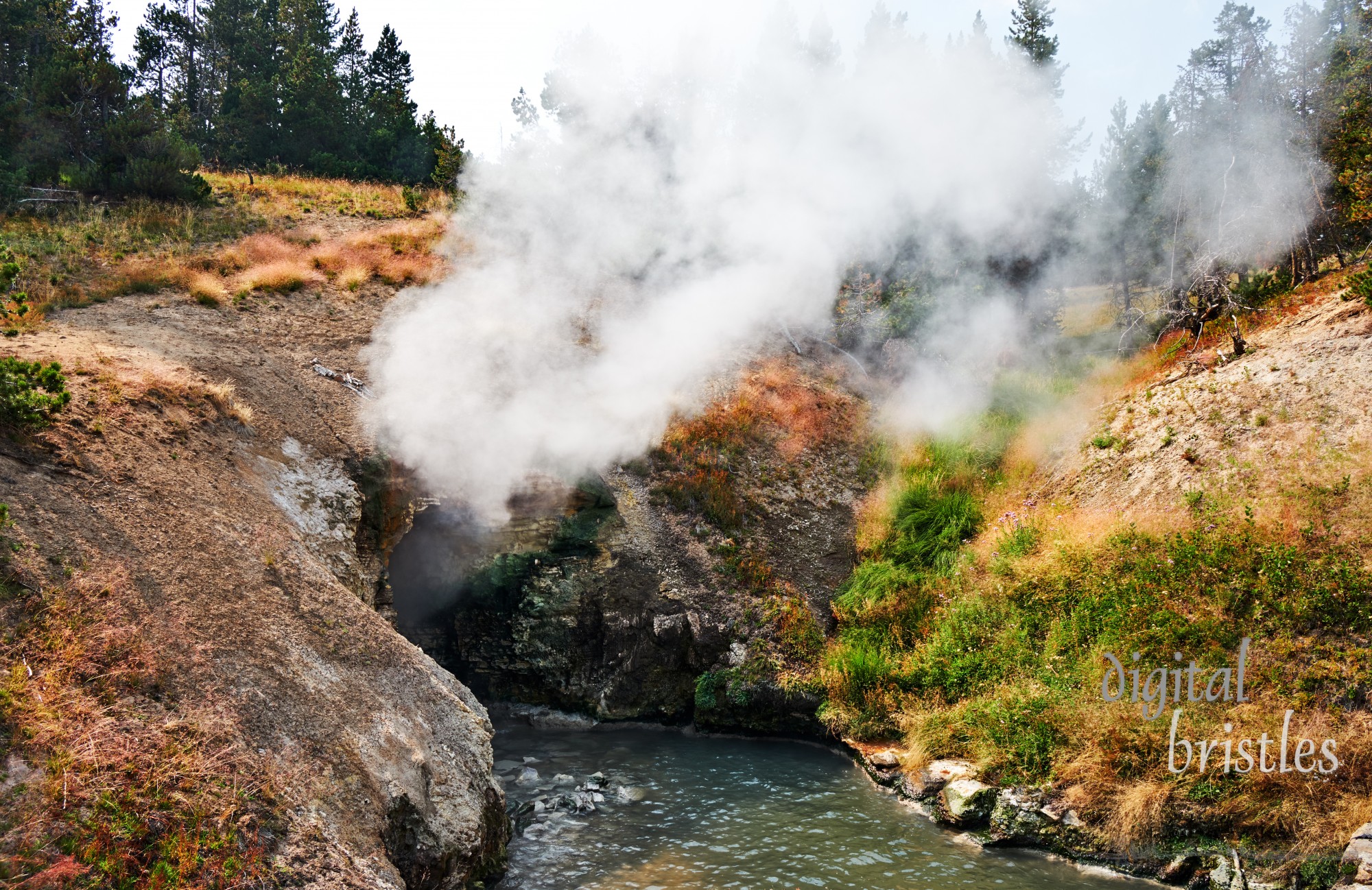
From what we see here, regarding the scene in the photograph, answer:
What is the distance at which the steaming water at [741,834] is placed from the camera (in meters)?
8.04

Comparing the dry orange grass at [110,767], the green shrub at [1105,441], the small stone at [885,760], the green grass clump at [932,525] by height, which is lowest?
the small stone at [885,760]

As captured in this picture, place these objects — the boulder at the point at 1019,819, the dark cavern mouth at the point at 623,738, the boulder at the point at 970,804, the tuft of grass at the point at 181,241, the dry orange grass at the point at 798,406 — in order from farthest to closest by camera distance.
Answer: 1. the dry orange grass at the point at 798,406
2. the tuft of grass at the point at 181,241
3. the boulder at the point at 970,804
4. the boulder at the point at 1019,819
5. the dark cavern mouth at the point at 623,738

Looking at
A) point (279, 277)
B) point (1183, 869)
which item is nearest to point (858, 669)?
point (1183, 869)

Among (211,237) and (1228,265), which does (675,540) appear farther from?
(211,237)

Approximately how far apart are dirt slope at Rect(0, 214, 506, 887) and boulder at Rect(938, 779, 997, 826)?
A: 514 cm

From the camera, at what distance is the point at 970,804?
928cm

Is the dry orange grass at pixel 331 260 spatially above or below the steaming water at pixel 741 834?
above

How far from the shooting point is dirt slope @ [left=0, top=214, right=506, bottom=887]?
21.5 feet

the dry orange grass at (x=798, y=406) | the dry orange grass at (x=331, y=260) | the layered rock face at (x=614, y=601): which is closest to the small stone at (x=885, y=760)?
the layered rock face at (x=614, y=601)

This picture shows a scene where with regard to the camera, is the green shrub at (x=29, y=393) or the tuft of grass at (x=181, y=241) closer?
the green shrub at (x=29, y=393)

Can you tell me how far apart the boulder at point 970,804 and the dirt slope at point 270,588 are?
5.14 m

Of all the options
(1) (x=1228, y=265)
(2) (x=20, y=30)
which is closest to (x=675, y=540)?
(1) (x=1228, y=265)

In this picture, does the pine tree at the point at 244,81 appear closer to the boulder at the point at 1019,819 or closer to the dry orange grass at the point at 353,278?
the dry orange grass at the point at 353,278

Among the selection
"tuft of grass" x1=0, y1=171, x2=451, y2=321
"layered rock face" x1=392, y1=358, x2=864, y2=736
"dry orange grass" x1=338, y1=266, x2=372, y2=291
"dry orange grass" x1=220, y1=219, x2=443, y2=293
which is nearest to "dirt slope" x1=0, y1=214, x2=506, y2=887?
"layered rock face" x1=392, y1=358, x2=864, y2=736
